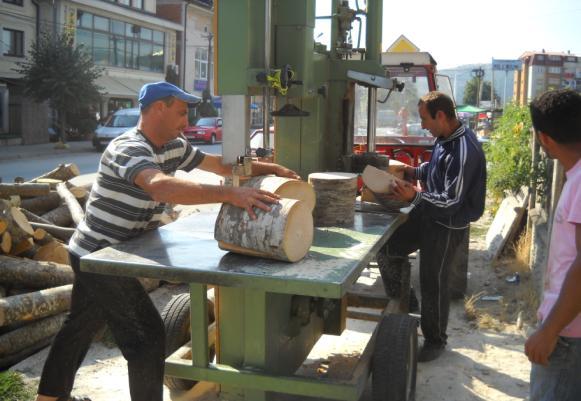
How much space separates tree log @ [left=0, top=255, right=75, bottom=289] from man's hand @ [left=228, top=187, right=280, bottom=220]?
2.73 meters

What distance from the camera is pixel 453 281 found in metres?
6.42

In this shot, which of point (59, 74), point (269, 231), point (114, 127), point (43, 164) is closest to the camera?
point (269, 231)

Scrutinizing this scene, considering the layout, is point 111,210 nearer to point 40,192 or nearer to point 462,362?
point 462,362

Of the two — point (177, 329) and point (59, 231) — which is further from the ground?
point (59, 231)

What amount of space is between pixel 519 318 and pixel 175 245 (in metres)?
3.55

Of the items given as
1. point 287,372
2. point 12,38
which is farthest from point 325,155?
point 12,38

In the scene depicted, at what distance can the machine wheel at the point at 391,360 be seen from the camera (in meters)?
3.55

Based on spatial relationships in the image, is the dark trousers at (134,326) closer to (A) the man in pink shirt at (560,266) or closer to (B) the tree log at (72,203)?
(A) the man in pink shirt at (560,266)

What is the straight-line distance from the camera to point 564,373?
8.00ft

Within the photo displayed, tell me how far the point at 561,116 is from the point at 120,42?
33882mm

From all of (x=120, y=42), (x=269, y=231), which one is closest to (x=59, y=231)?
(x=269, y=231)

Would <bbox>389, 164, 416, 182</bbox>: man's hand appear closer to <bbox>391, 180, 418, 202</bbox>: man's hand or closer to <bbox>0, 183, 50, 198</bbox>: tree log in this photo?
<bbox>391, 180, 418, 202</bbox>: man's hand

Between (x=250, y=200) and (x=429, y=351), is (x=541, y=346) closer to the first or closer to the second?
(x=250, y=200)

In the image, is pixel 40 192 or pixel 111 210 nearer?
pixel 111 210
